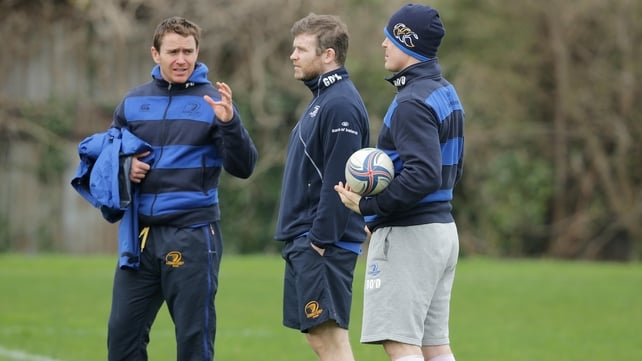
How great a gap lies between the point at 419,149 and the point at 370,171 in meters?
0.29

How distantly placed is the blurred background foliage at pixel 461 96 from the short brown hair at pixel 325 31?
50.3 feet

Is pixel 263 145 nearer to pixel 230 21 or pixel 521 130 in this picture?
pixel 230 21

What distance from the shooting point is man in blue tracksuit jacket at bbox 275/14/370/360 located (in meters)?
6.32

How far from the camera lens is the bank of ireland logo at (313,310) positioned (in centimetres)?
632

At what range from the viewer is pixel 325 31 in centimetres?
650

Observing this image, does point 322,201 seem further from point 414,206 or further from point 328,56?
point 328,56

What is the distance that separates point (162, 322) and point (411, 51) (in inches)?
262

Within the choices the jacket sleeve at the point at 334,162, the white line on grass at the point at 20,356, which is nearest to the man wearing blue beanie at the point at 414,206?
the jacket sleeve at the point at 334,162

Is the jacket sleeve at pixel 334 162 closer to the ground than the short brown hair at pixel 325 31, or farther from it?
closer to the ground

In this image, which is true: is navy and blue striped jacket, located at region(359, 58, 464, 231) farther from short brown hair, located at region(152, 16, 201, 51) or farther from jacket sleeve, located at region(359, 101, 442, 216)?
Answer: short brown hair, located at region(152, 16, 201, 51)

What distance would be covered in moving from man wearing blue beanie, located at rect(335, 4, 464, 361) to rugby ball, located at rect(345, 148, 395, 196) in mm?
52

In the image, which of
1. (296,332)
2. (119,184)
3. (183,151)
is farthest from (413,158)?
(296,332)

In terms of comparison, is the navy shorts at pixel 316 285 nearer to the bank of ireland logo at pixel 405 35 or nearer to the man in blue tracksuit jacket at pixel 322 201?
the man in blue tracksuit jacket at pixel 322 201

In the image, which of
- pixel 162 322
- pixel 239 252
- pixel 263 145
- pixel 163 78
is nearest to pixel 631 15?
pixel 263 145
